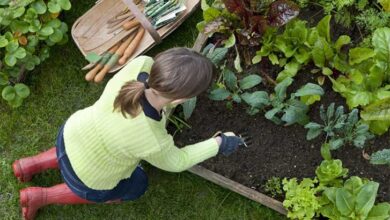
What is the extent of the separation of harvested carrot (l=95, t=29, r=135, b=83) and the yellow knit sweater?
28.0 inches

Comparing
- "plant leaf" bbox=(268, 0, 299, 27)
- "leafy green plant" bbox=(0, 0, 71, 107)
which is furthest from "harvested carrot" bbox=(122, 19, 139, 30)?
"plant leaf" bbox=(268, 0, 299, 27)

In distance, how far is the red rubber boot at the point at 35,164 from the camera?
378 centimetres

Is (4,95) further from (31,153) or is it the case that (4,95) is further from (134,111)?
(134,111)

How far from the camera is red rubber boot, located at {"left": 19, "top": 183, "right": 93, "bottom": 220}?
3.67 m

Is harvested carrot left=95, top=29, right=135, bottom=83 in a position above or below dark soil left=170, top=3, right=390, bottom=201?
above

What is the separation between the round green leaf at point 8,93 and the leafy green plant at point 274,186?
1532mm

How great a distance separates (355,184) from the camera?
11.1 feet

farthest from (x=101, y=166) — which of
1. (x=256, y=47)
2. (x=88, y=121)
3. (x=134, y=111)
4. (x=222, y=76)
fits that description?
(x=256, y=47)

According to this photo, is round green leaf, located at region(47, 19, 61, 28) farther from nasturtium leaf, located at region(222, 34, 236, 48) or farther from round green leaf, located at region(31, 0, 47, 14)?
nasturtium leaf, located at region(222, 34, 236, 48)

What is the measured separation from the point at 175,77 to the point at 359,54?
1210 millimetres

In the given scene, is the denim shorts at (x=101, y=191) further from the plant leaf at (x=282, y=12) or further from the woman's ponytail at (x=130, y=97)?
the plant leaf at (x=282, y=12)

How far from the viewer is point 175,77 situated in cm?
265

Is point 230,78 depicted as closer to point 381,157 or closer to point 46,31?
point 381,157

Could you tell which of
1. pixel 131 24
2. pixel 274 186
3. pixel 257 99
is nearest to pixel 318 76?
pixel 257 99
